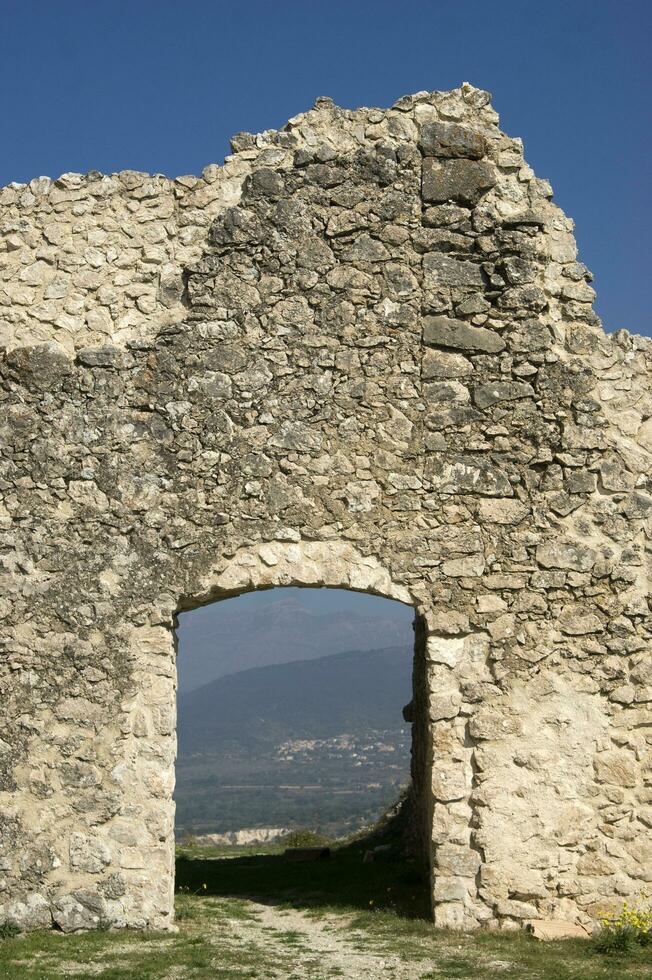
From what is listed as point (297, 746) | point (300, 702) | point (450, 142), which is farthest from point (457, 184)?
point (300, 702)

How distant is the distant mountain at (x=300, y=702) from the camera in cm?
12912

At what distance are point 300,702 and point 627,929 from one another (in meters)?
148

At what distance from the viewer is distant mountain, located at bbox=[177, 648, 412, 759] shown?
424 ft

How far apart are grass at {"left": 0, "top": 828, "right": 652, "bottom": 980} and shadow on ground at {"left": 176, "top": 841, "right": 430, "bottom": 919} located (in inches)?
1.4

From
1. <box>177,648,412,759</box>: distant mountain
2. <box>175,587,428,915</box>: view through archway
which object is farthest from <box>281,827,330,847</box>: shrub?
<box>177,648,412,759</box>: distant mountain

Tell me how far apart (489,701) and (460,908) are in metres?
A: 1.59

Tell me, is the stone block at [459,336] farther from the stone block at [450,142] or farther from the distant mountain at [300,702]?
the distant mountain at [300,702]

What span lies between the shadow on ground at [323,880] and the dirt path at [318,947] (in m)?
0.47

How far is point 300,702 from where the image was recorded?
15325 cm

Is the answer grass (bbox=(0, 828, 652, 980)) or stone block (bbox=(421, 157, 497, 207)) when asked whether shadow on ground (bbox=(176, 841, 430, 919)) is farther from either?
stone block (bbox=(421, 157, 497, 207))

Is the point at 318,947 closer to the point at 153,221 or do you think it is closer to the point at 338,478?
the point at 338,478

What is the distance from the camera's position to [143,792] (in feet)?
28.3

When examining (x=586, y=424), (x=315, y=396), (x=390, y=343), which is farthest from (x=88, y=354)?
(x=586, y=424)

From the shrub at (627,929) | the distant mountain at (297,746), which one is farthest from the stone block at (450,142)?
the distant mountain at (297,746)
